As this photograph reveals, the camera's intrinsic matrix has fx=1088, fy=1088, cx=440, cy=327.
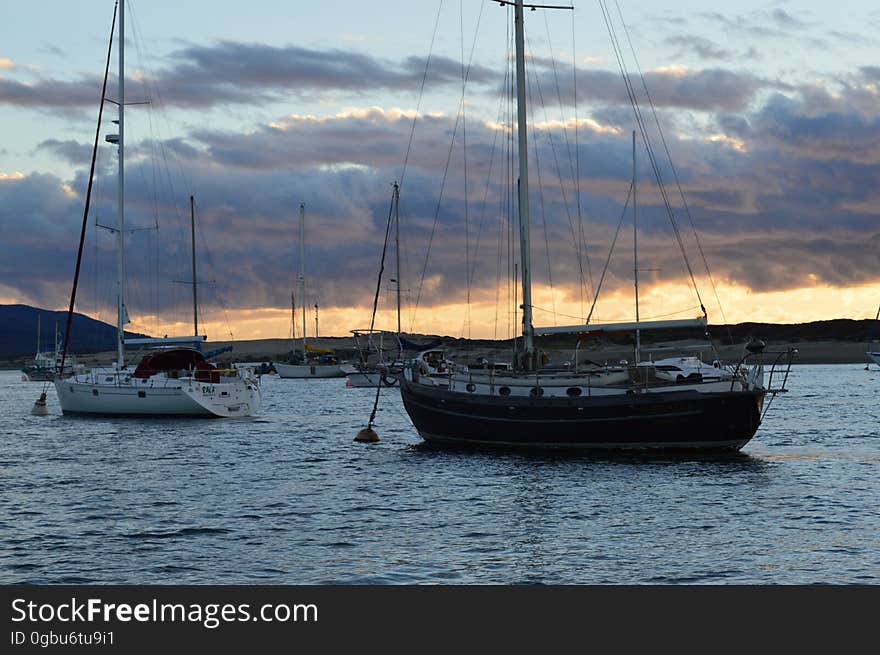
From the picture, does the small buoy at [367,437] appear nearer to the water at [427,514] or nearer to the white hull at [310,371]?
the water at [427,514]

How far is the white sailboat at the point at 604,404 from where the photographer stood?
36969 millimetres

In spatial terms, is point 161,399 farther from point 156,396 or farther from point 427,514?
point 427,514

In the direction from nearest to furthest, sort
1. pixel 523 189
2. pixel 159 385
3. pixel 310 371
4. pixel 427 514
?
pixel 427 514
pixel 523 189
pixel 159 385
pixel 310 371

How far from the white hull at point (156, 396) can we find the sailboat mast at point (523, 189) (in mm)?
23140


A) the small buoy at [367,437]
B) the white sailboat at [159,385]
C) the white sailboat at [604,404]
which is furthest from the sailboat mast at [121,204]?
the white sailboat at [604,404]

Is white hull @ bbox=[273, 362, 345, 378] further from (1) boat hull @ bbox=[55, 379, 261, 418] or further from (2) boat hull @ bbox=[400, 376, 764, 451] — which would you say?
(2) boat hull @ bbox=[400, 376, 764, 451]

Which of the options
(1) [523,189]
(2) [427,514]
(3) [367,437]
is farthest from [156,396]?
(2) [427,514]

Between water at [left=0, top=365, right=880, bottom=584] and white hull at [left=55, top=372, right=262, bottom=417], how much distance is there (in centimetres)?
909

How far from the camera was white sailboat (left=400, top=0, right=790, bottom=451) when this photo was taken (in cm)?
3697

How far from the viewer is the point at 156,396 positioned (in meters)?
57.0

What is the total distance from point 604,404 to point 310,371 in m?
112

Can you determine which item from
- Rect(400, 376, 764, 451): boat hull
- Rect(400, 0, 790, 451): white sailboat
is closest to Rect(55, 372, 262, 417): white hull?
Rect(400, 0, 790, 451): white sailboat
